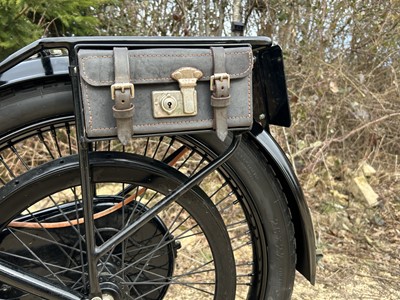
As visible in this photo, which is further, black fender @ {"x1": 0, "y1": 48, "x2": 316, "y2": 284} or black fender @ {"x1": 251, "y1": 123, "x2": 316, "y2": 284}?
black fender @ {"x1": 251, "y1": 123, "x2": 316, "y2": 284}

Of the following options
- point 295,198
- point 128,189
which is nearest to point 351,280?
point 295,198

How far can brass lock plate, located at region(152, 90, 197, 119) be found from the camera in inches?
35.4

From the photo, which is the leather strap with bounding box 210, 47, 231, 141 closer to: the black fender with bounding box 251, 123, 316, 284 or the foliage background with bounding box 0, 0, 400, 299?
the black fender with bounding box 251, 123, 316, 284

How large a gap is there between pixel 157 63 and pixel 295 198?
2.02 ft

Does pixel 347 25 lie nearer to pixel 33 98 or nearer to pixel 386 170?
pixel 386 170

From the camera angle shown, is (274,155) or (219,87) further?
(274,155)

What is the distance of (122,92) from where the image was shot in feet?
2.77

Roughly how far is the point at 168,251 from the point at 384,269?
4.76 feet

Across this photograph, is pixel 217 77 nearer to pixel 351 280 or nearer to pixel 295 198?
pixel 295 198

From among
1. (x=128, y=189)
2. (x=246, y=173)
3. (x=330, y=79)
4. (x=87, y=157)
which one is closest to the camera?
(x=87, y=157)

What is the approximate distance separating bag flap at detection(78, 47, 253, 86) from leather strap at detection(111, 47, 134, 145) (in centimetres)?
2

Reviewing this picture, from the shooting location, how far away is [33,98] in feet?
3.30

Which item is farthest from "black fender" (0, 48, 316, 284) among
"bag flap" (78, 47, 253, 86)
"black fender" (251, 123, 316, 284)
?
"bag flap" (78, 47, 253, 86)

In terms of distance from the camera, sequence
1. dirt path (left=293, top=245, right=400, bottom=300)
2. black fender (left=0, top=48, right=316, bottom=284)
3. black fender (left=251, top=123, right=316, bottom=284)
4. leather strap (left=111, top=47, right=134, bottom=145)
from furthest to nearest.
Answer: dirt path (left=293, top=245, right=400, bottom=300), black fender (left=251, top=123, right=316, bottom=284), black fender (left=0, top=48, right=316, bottom=284), leather strap (left=111, top=47, right=134, bottom=145)
